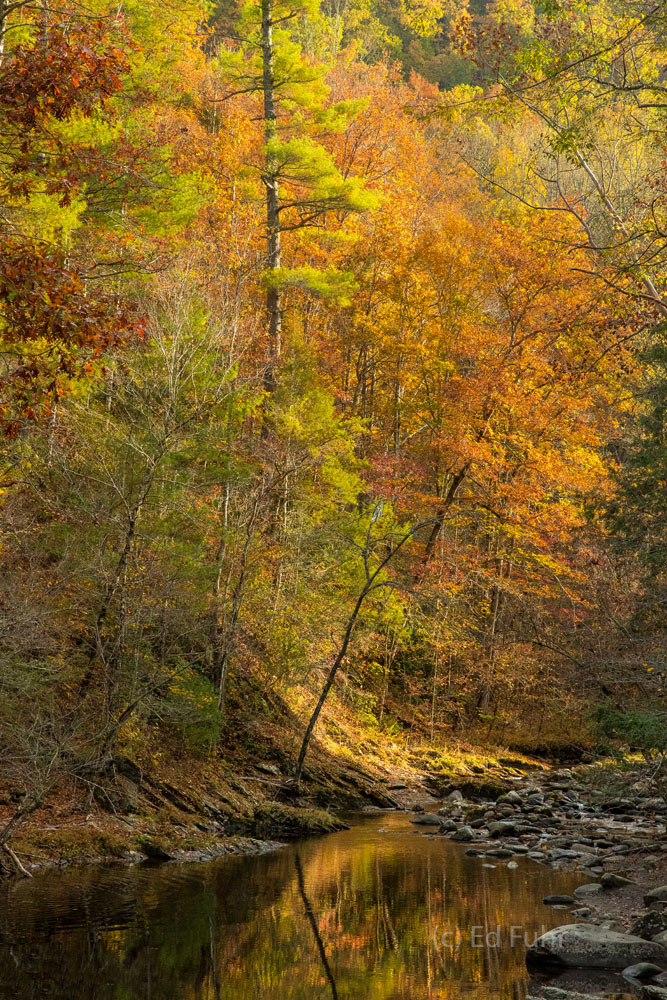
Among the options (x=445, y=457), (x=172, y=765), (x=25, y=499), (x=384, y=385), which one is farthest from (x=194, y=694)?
(x=384, y=385)

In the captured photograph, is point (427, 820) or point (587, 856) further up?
point (587, 856)

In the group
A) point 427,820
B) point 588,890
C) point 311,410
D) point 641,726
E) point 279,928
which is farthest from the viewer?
point 311,410

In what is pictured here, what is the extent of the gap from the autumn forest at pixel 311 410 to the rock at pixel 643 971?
262 cm

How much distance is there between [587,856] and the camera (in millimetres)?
12312

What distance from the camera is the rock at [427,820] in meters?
15.1

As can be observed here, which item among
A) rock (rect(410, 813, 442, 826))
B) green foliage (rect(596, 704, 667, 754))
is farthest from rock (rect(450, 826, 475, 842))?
green foliage (rect(596, 704, 667, 754))

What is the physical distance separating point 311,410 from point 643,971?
1221 cm

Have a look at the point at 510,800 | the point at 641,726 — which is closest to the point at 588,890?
the point at 641,726

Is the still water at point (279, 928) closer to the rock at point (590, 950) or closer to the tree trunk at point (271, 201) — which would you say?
the rock at point (590, 950)

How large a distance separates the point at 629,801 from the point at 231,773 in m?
7.48

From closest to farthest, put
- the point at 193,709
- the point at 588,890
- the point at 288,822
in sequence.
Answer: the point at 588,890 → the point at 193,709 → the point at 288,822

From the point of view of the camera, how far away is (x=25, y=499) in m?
12.1

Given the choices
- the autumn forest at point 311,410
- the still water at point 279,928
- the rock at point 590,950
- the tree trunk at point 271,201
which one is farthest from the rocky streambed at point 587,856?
the tree trunk at point 271,201

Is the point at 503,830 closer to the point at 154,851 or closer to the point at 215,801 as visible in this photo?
the point at 215,801
